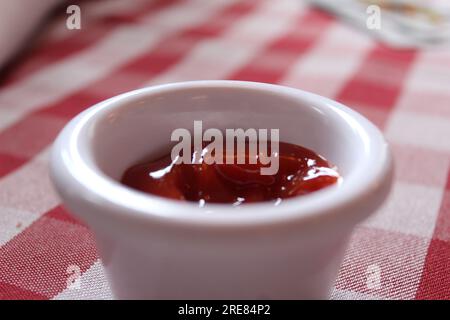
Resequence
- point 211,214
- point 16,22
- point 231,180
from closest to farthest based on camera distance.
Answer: point 211,214 < point 231,180 < point 16,22

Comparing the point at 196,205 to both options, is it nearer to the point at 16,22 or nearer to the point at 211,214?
the point at 211,214

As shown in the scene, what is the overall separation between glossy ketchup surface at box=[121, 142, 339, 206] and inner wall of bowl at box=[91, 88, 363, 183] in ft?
0.06

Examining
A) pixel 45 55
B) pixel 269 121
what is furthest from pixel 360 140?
pixel 45 55

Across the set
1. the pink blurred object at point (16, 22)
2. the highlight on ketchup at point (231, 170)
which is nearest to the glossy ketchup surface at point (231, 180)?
the highlight on ketchup at point (231, 170)

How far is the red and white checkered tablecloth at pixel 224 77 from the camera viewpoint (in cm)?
61

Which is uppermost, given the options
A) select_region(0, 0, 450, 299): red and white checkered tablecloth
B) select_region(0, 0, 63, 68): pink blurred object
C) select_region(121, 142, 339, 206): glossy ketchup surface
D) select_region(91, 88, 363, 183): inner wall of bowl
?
select_region(91, 88, 363, 183): inner wall of bowl

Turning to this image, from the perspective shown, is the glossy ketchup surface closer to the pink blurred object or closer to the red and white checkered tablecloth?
the red and white checkered tablecloth

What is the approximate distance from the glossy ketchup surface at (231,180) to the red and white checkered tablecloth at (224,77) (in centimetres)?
7

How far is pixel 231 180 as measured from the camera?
480 mm

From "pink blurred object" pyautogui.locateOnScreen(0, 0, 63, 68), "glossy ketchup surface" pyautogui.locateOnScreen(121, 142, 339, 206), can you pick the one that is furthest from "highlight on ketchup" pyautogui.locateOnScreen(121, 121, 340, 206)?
"pink blurred object" pyautogui.locateOnScreen(0, 0, 63, 68)

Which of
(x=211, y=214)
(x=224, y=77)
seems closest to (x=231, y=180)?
(x=211, y=214)

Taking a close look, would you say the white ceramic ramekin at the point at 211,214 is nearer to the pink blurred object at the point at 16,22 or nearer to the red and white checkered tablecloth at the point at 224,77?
the red and white checkered tablecloth at the point at 224,77

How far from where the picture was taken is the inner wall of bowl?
19.4 inches

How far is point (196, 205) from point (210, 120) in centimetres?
16
